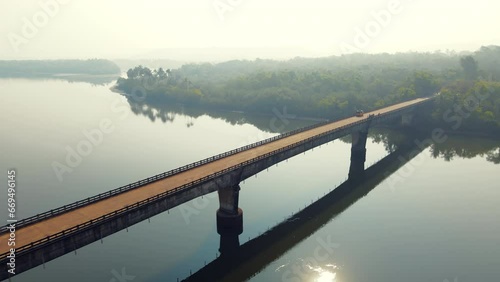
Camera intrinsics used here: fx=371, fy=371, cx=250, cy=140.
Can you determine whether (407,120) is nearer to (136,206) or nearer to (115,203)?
(136,206)

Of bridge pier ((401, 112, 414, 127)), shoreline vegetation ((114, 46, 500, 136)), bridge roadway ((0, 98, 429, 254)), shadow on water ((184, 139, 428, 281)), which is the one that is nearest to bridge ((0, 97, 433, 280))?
bridge roadway ((0, 98, 429, 254))

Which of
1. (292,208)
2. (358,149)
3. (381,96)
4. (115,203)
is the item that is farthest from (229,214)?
(381,96)

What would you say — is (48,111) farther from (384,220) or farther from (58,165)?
(384,220)

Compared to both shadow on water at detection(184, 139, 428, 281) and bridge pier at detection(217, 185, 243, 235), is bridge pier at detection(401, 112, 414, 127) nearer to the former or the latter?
shadow on water at detection(184, 139, 428, 281)

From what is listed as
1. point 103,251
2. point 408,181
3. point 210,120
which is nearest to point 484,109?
point 408,181

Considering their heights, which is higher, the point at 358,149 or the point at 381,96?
the point at 381,96

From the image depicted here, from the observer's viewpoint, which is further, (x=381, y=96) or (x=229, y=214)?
(x=381, y=96)
